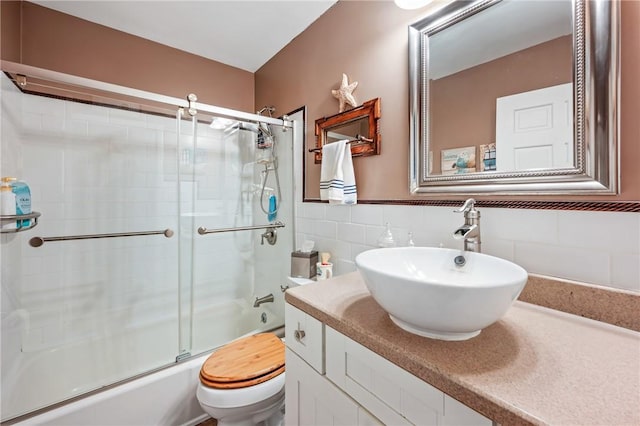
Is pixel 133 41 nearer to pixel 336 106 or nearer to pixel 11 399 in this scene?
pixel 336 106

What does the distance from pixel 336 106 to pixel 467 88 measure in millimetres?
764

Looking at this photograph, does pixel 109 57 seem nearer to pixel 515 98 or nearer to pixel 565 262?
pixel 515 98

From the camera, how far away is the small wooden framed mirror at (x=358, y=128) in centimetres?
134

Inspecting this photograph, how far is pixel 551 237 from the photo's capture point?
0.80 metres

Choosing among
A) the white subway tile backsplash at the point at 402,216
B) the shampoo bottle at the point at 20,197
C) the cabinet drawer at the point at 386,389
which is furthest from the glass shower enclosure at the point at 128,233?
the cabinet drawer at the point at 386,389

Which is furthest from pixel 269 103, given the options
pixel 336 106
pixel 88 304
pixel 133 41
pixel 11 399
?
pixel 11 399

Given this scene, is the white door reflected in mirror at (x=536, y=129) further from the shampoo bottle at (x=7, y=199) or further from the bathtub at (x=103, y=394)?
the shampoo bottle at (x=7, y=199)

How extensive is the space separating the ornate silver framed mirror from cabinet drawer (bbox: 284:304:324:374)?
70 centimetres

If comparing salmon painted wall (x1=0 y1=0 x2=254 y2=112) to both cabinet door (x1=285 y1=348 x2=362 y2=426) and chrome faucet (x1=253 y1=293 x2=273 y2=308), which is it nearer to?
chrome faucet (x1=253 y1=293 x2=273 y2=308)

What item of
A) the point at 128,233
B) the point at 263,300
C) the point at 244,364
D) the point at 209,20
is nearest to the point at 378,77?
the point at 209,20

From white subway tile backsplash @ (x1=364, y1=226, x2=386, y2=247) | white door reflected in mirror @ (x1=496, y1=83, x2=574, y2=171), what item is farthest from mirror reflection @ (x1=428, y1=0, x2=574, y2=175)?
white subway tile backsplash @ (x1=364, y1=226, x2=386, y2=247)

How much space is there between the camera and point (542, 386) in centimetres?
45

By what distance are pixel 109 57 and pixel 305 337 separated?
88.0 inches

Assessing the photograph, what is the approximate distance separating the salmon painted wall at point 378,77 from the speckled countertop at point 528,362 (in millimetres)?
372
